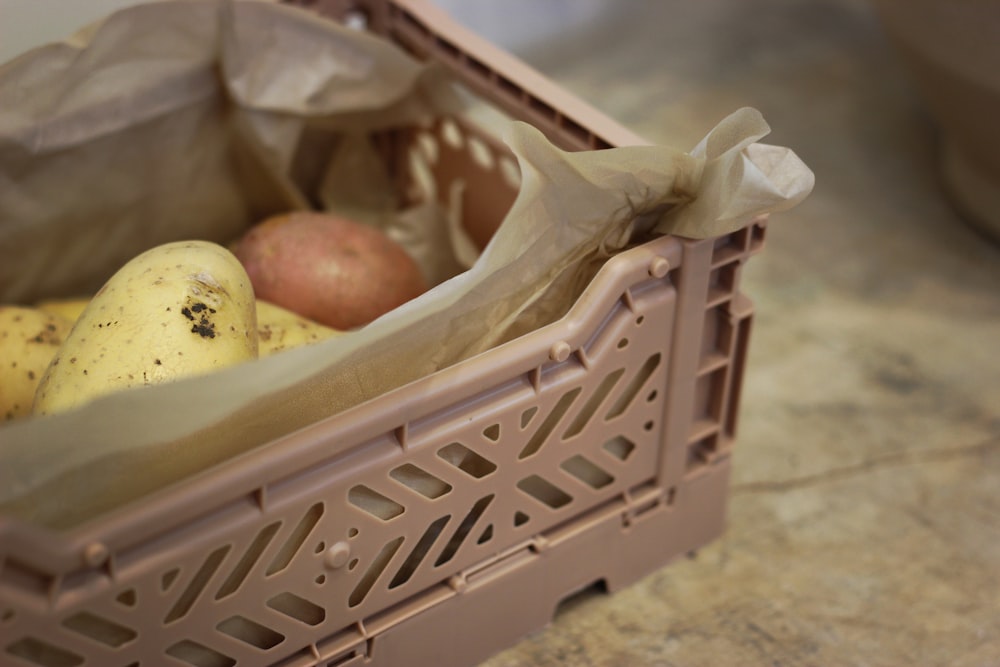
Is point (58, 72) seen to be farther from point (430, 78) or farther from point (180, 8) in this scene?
point (430, 78)

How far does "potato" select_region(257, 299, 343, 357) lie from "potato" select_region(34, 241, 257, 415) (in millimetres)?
43

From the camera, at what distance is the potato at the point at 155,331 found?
0.58m

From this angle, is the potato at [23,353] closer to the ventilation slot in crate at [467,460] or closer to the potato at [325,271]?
the potato at [325,271]

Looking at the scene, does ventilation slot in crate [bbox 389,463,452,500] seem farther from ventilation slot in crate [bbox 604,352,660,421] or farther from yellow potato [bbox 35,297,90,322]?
yellow potato [bbox 35,297,90,322]

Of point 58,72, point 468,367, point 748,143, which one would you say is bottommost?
point 468,367

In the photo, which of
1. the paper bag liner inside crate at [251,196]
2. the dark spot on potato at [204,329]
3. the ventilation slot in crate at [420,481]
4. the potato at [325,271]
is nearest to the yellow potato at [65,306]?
the paper bag liner inside crate at [251,196]

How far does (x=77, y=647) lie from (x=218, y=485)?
4.2 inches

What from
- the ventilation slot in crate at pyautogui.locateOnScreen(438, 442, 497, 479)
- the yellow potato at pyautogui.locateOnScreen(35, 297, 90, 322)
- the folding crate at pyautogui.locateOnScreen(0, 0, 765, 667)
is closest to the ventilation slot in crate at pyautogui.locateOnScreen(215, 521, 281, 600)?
the folding crate at pyautogui.locateOnScreen(0, 0, 765, 667)

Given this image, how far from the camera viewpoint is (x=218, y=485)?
506 millimetres

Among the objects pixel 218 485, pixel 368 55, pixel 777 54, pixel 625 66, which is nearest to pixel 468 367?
pixel 218 485

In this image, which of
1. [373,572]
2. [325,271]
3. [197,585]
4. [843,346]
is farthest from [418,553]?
[843,346]

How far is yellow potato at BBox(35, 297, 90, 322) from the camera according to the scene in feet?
2.64

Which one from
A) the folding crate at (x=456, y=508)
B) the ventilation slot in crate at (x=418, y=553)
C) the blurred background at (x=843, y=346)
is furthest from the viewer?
the blurred background at (x=843, y=346)

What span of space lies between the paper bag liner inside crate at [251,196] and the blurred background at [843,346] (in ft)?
0.26
